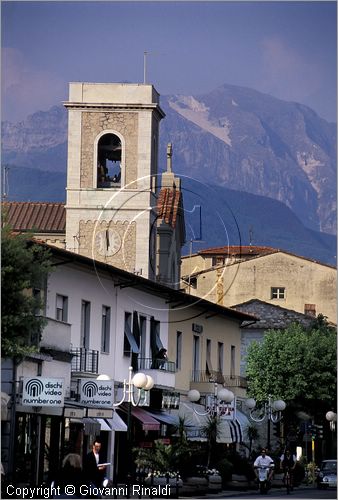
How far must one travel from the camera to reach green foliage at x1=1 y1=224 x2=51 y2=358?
1096 inches

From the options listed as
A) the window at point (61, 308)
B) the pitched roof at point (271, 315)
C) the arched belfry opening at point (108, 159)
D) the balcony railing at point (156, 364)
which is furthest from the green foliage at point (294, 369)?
the window at point (61, 308)

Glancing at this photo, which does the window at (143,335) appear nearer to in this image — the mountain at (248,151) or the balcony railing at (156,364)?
the balcony railing at (156,364)

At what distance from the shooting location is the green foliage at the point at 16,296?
91.4 ft

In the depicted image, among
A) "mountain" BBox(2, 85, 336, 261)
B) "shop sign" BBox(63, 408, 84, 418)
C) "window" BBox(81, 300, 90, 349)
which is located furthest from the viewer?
"mountain" BBox(2, 85, 336, 261)

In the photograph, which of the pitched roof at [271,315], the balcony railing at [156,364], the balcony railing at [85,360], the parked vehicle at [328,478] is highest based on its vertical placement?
the pitched roof at [271,315]

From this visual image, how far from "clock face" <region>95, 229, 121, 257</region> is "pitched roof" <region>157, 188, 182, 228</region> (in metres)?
4.12

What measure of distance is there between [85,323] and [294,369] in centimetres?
2451

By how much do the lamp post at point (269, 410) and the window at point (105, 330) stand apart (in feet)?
23.9

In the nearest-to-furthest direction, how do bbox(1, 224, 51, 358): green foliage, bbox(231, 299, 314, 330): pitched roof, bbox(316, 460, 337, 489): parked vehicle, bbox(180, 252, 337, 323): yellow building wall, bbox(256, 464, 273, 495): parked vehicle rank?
bbox(1, 224, 51, 358): green foliage
bbox(256, 464, 273, 495): parked vehicle
bbox(316, 460, 337, 489): parked vehicle
bbox(231, 299, 314, 330): pitched roof
bbox(180, 252, 337, 323): yellow building wall

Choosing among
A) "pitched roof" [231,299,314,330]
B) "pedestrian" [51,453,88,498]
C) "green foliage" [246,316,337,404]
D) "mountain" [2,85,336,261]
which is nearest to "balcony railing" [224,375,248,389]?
"green foliage" [246,316,337,404]

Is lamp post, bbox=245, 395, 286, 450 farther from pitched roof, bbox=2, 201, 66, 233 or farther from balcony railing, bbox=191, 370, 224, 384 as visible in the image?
pitched roof, bbox=2, 201, 66, 233

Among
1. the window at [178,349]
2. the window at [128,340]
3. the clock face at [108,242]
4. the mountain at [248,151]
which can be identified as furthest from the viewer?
the mountain at [248,151]

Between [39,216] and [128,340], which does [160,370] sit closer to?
[128,340]

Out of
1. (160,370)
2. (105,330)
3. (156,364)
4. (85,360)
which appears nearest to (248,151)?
(156,364)
